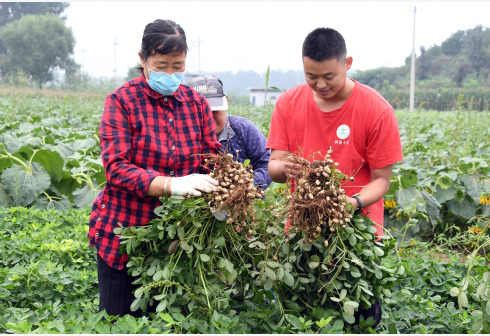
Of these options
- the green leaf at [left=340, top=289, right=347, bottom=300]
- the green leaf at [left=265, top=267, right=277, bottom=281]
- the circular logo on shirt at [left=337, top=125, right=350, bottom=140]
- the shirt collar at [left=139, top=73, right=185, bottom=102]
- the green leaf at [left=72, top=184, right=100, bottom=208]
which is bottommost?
the green leaf at [left=72, top=184, right=100, bottom=208]

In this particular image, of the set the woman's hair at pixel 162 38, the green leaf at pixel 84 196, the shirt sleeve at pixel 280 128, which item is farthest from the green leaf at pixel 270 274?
the green leaf at pixel 84 196

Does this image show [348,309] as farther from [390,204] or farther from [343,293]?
[390,204]

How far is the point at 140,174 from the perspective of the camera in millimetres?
1922

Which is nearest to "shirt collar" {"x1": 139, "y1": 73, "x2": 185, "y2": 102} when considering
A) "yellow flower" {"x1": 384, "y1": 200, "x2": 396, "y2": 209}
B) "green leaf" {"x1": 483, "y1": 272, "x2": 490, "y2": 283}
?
"green leaf" {"x1": 483, "y1": 272, "x2": 490, "y2": 283}

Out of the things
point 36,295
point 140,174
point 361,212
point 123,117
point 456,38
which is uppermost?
point 456,38

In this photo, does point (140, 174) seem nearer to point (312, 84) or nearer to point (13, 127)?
point (312, 84)

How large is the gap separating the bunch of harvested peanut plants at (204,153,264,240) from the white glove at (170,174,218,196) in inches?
1.2

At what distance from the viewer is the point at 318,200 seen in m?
1.75

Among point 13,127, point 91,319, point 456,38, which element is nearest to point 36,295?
point 91,319

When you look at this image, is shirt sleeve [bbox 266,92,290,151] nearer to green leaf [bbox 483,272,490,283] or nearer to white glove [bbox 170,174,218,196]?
white glove [bbox 170,174,218,196]

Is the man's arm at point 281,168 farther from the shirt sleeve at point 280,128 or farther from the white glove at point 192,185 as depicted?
the white glove at point 192,185

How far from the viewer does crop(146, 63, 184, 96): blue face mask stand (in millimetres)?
2029

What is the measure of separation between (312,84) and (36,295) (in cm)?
173

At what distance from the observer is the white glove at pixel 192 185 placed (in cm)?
183
